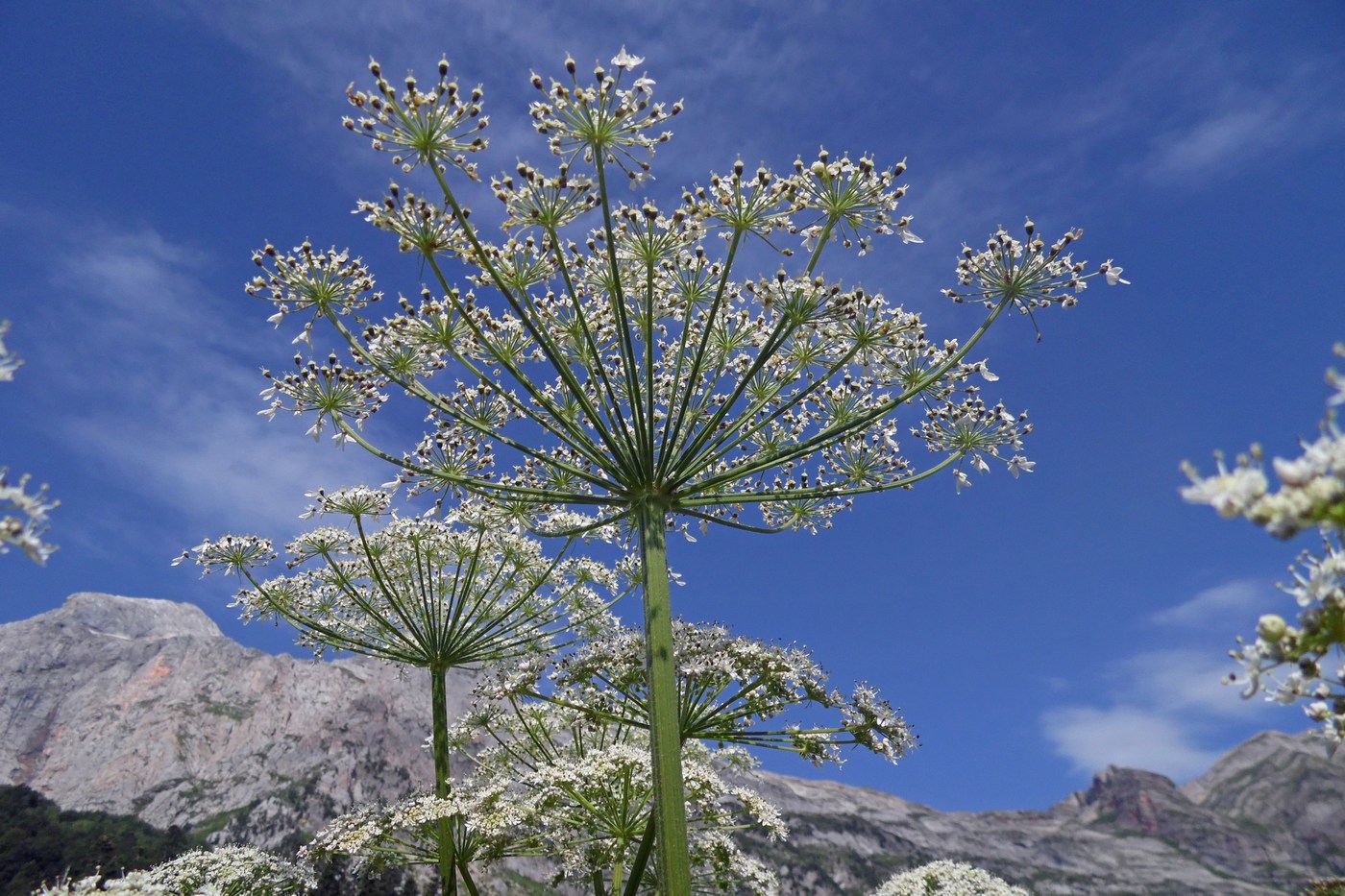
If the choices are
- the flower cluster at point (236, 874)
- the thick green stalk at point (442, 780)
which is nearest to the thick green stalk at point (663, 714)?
the thick green stalk at point (442, 780)

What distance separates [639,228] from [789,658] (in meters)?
5.43

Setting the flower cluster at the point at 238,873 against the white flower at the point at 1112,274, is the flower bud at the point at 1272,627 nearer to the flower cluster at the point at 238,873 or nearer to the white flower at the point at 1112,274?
the white flower at the point at 1112,274

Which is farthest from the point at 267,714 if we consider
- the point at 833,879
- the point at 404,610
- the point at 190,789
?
the point at 404,610

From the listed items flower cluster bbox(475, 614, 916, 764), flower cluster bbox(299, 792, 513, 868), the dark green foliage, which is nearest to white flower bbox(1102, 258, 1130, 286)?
flower cluster bbox(475, 614, 916, 764)

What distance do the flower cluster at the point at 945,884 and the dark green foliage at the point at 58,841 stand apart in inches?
3471

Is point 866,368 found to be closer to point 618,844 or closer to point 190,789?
point 618,844

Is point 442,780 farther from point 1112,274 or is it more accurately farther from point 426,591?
point 1112,274

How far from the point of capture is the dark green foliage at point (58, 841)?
288ft

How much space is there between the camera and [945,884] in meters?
15.1

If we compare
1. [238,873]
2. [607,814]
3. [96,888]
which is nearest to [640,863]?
[607,814]

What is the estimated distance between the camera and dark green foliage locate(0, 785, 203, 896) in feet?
288

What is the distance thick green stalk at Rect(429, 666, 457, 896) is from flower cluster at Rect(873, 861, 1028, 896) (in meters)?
7.54

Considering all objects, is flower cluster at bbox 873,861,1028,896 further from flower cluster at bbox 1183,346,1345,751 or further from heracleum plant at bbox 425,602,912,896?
flower cluster at bbox 1183,346,1345,751

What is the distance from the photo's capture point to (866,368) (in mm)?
10797
